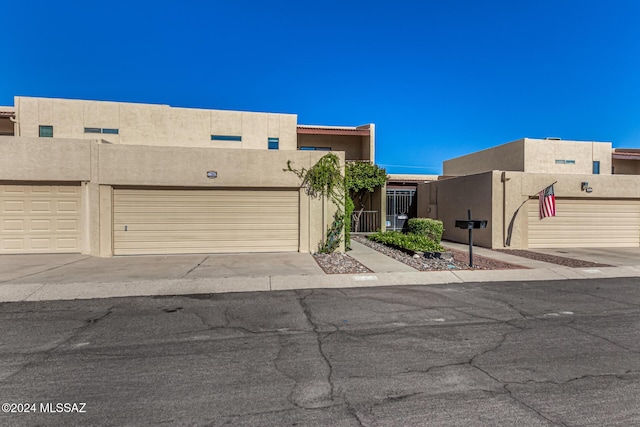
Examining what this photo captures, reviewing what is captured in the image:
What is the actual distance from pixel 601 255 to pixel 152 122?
21.0m

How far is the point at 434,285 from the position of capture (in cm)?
750

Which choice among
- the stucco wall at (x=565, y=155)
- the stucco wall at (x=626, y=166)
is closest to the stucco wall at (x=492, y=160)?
the stucco wall at (x=565, y=155)

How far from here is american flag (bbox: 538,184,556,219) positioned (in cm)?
1302

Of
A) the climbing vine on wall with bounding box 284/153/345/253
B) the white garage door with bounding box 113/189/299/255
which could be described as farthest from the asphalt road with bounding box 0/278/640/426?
the climbing vine on wall with bounding box 284/153/345/253

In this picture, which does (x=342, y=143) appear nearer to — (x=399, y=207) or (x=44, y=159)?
(x=399, y=207)

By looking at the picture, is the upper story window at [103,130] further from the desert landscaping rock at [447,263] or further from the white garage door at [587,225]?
the white garage door at [587,225]

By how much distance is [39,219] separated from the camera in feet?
34.8

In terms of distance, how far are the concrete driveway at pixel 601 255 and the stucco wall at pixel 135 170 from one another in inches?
335

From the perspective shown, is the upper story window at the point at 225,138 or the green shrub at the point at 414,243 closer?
the green shrub at the point at 414,243

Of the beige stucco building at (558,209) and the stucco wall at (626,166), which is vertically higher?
the stucco wall at (626,166)

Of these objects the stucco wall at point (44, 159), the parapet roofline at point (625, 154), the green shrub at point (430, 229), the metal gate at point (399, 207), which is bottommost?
the green shrub at point (430, 229)

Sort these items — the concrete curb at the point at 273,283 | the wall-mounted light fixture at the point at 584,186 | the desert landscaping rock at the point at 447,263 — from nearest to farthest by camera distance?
the concrete curb at the point at 273,283 < the desert landscaping rock at the point at 447,263 < the wall-mounted light fixture at the point at 584,186

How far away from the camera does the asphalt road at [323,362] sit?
2801 mm

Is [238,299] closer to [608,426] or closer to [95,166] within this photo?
[608,426]
